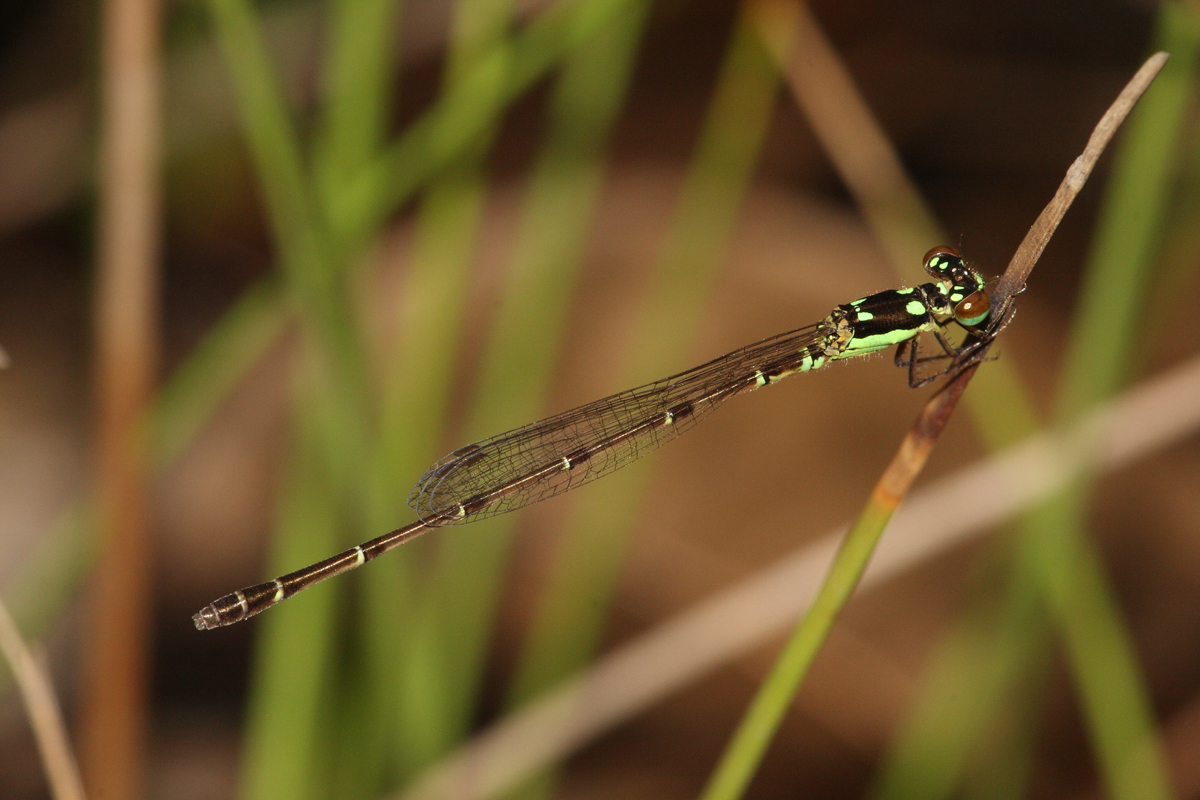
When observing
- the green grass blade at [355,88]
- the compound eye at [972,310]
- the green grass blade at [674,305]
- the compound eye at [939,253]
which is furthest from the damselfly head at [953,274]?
the green grass blade at [355,88]

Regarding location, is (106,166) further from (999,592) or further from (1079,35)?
(1079,35)

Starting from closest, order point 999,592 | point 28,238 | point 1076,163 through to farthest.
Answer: point 1076,163
point 999,592
point 28,238

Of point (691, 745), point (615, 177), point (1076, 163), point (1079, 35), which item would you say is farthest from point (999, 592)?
point (1079, 35)

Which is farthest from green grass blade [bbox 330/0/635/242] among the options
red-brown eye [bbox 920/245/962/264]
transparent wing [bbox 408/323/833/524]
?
red-brown eye [bbox 920/245/962/264]

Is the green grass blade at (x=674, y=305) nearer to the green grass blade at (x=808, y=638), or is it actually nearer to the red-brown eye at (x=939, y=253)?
the red-brown eye at (x=939, y=253)

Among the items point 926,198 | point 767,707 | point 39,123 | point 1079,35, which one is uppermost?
point 39,123

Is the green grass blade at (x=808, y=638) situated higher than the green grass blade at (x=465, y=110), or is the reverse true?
the green grass blade at (x=465, y=110)
